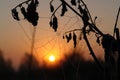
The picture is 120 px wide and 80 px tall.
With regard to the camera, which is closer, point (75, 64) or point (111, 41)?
point (111, 41)

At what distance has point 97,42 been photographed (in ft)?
19.8

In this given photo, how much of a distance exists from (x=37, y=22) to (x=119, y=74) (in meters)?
1.09

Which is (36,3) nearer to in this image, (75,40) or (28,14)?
(28,14)

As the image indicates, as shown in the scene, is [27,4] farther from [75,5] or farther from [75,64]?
[75,64]

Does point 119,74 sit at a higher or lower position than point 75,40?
lower

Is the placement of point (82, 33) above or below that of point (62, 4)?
below

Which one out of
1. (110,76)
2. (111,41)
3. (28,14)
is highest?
(28,14)

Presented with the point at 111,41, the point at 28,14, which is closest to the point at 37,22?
the point at 28,14

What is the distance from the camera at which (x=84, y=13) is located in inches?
234

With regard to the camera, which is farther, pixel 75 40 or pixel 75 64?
pixel 75 64

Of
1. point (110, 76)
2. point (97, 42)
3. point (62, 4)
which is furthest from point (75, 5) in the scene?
point (110, 76)

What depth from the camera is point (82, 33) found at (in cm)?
619

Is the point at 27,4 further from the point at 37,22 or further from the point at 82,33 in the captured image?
the point at 82,33

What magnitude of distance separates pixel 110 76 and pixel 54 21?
881 millimetres
